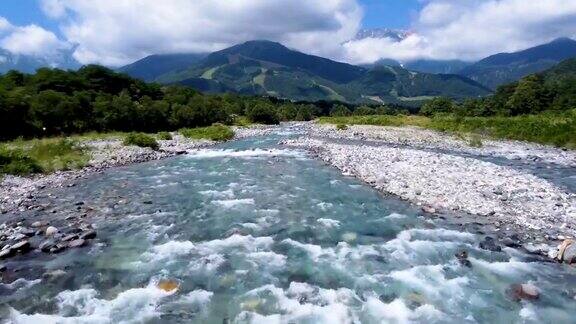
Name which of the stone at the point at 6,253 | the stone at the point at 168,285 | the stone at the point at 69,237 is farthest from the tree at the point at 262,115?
the stone at the point at 168,285

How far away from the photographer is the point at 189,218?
20719 mm

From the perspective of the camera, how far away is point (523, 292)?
1300 cm

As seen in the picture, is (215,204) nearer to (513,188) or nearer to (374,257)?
(374,257)

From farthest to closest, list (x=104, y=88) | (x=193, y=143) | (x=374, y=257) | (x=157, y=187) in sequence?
(x=104, y=88), (x=193, y=143), (x=157, y=187), (x=374, y=257)

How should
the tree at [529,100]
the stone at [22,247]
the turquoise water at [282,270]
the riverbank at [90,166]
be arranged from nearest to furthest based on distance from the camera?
the turquoise water at [282,270] < the stone at [22,247] < the riverbank at [90,166] < the tree at [529,100]

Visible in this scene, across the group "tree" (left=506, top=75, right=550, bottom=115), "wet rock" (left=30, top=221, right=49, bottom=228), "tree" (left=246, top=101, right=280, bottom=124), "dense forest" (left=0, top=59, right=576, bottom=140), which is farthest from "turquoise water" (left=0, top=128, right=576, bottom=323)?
"tree" (left=506, top=75, right=550, bottom=115)

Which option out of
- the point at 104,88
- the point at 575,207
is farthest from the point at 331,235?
the point at 104,88

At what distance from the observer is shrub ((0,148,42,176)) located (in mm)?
31250

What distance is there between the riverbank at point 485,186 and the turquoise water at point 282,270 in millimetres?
2186

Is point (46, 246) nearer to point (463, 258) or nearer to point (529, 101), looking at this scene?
point (463, 258)

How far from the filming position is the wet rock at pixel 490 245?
16.2 meters

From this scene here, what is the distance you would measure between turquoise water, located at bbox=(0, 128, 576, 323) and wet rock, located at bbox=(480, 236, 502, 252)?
30cm

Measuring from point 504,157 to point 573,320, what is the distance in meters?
34.7

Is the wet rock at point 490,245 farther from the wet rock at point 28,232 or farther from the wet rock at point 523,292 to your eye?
the wet rock at point 28,232
